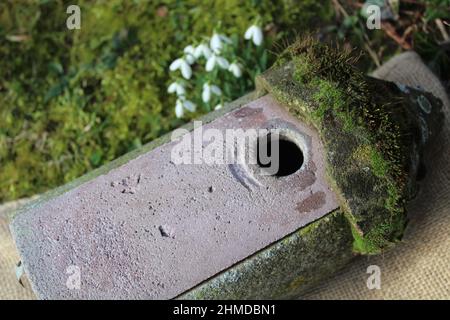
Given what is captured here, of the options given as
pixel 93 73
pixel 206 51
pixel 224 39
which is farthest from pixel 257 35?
pixel 93 73

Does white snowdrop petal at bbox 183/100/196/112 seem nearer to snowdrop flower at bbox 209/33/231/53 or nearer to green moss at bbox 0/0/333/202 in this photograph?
green moss at bbox 0/0/333/202

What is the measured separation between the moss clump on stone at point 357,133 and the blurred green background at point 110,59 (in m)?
0.91

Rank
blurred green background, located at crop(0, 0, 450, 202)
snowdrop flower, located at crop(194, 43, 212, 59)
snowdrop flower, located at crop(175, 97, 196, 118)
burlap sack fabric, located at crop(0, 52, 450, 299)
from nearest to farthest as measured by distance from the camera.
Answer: burlap sack fabric, located at crop(0, 52, 450, 299) < snowdrop flower, located at crop(194, 43, 212, 59) < snowdrop flower, located at crop(175, 97, 196, 118) < blurred green background, located at crop(0, 0, 450, 202)

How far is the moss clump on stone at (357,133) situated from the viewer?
2.29 metres

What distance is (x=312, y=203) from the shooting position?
237cm

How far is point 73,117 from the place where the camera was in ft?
11.9

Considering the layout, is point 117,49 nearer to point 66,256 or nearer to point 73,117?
point 73,117

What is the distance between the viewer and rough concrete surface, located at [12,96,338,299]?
7.79ft

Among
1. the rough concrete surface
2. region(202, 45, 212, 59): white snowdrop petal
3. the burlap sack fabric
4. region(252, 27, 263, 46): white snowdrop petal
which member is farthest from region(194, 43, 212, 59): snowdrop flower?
the burlap sack fabric

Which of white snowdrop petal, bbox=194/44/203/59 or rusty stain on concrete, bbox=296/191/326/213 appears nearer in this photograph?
rusty stain on concrete, bbox=296/191/326/213

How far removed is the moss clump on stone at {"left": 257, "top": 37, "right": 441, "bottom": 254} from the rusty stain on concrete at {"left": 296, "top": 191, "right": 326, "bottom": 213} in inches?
3.7

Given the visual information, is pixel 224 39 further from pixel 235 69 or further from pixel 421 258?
pixel 421 258

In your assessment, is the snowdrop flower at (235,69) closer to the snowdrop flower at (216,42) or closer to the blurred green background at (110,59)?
the snowdrop flower at (216,42)
